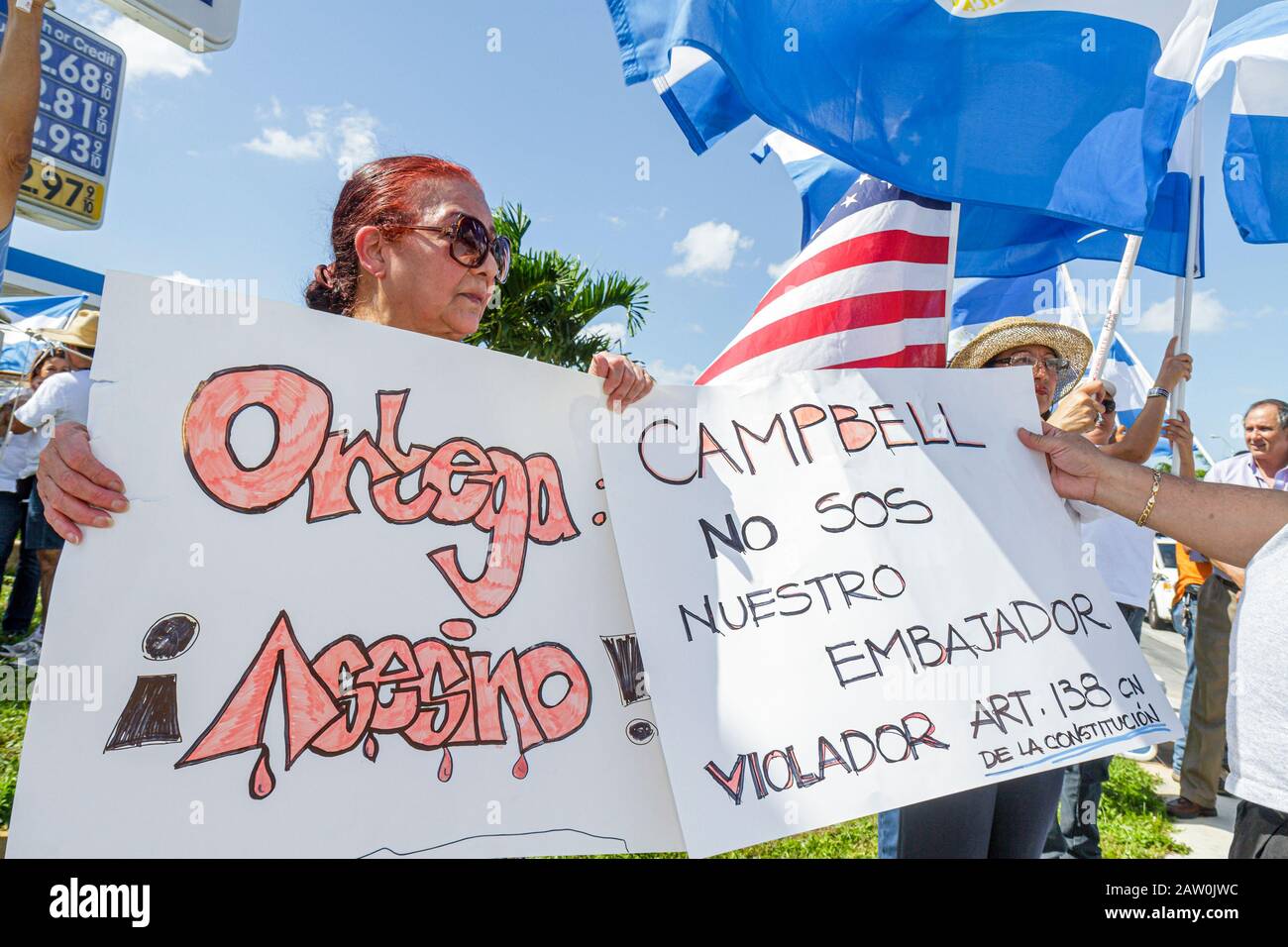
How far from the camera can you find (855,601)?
1.51 metres

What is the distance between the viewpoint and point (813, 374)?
175 cm

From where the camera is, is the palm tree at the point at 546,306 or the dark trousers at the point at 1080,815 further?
the palm tree at the point at 546,306

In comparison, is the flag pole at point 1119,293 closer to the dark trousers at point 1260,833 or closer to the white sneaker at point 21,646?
the dark trousers at point 1260,833

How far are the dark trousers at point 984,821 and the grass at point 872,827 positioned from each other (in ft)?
4.10

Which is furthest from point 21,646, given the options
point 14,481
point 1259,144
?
point 1259,144

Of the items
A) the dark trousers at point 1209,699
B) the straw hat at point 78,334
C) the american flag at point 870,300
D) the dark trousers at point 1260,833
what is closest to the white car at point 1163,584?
the dark trousers at point 1209,699

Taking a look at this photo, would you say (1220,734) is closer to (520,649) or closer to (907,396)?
(907,396)

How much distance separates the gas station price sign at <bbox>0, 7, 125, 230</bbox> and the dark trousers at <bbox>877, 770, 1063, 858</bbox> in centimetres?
370

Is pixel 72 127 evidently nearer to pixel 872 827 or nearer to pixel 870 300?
pixel 870 300

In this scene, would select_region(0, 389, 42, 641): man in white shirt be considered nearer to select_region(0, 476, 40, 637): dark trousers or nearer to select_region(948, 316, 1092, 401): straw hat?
select_region(0, 476, 40, 637): dark trousers

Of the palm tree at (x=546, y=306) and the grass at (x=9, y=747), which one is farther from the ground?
the palm tree at (x=546, y=306)

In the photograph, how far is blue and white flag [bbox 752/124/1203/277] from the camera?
2832mm

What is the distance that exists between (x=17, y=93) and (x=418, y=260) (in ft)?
2.20

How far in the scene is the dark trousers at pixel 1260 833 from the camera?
1179 mm
